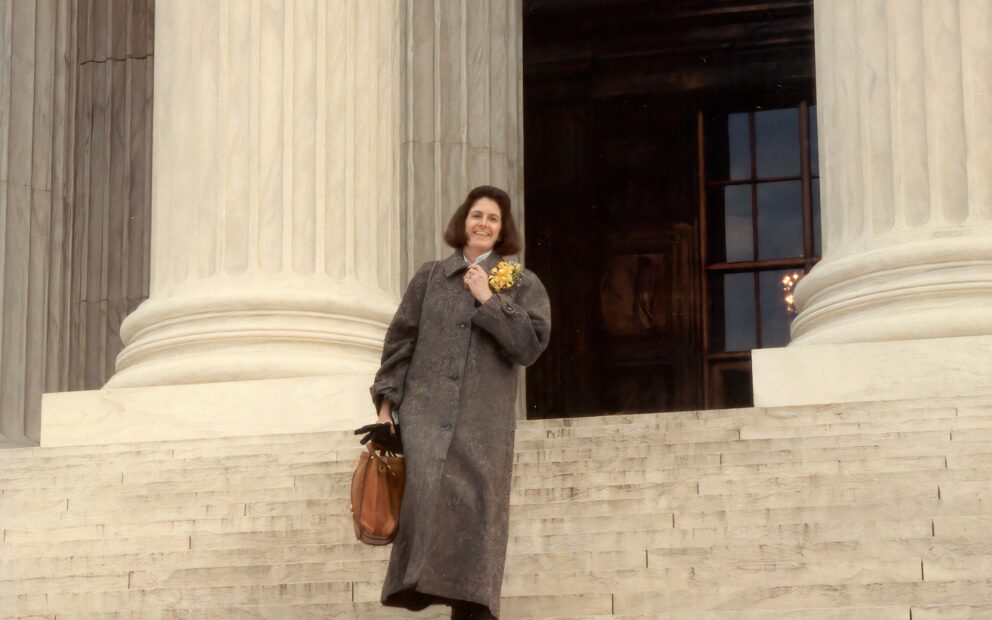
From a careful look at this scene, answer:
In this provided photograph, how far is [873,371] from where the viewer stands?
63.0 feet

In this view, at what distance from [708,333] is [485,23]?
1077 centimetres

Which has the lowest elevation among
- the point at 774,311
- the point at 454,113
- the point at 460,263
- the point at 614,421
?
the point at 614,421

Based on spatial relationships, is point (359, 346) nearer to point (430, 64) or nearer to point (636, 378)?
point (430, 64)

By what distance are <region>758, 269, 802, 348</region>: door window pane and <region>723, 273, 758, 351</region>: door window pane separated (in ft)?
0.69

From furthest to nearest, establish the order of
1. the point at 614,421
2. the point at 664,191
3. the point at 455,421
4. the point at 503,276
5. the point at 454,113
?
the point at 664,191 → the point at 454,113 → the point at 614,421 → the point at 503,276 → the point at 455,421

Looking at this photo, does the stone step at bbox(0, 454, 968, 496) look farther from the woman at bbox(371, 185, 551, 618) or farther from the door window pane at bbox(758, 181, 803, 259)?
the door window pane at bbox(758, 181, 803, 259)

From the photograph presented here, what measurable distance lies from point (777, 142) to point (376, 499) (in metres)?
26.8

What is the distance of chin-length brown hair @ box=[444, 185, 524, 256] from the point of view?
44.9 feet

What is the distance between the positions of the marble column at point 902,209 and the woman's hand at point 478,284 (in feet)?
22.3

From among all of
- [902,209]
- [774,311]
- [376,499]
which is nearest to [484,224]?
[376,499]

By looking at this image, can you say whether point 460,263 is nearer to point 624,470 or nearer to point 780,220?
point 624,470

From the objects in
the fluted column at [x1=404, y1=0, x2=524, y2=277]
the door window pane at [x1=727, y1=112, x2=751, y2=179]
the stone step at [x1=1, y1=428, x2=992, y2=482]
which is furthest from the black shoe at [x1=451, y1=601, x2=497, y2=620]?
the door window pane at [x1=727, y1=112, x2=751, y2=179]

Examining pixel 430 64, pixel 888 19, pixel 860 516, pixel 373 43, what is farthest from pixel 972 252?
pixel 430 64

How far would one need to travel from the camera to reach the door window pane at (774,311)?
37.3 metres
